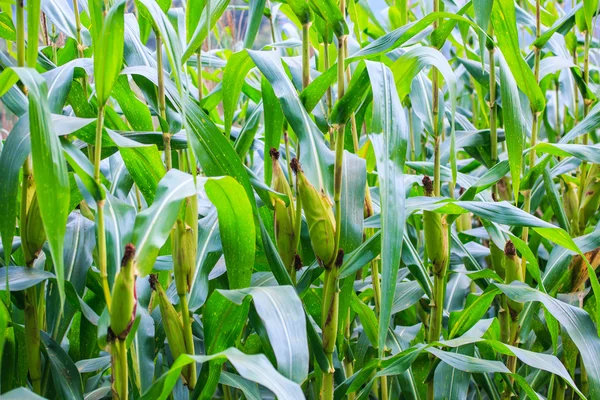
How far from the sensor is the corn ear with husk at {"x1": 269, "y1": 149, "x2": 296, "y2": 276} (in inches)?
30.0

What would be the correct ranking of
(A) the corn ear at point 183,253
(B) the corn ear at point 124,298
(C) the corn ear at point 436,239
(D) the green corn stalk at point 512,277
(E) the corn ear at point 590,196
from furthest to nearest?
1. (E) the corn ear at point 590,196
2. (D) the green corn stalk at point 512,277
3. (C) the corn ear at point 436,239
4. (A) the corn ear at point 183,253
5. (B) the corn ear at point 124,298

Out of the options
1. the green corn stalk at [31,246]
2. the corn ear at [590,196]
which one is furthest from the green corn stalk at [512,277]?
the green corn stalk at [31,246]

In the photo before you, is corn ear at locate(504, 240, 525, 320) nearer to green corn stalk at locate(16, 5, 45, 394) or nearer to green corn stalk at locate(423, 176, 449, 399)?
green corn stalk at locate(423, 176, 449, 399)

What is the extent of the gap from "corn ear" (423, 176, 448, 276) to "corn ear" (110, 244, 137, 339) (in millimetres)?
405

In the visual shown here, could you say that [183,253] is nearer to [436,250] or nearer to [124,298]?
[124,298]

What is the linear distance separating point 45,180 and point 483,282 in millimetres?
781

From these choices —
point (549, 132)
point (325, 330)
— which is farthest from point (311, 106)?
point (549, 132)

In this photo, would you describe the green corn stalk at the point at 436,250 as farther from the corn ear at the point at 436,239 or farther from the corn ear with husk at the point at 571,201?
the corn ear with husk at the point at 571,201

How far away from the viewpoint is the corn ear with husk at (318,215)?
700mm

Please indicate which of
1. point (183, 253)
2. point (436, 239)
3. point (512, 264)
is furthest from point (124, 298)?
point (512, 264)

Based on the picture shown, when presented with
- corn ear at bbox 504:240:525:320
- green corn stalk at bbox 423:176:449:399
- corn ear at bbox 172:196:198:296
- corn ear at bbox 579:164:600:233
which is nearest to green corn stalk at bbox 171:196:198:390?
corn ear at bbox 172:196:198:296

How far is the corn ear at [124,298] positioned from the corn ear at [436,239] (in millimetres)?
405

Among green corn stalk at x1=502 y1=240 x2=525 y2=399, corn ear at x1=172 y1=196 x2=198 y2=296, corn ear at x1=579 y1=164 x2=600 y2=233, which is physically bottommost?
green corn stalk at x1=502 y1=240 x2=525 y2=399

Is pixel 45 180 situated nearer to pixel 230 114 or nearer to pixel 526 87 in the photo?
pixel 230 114
